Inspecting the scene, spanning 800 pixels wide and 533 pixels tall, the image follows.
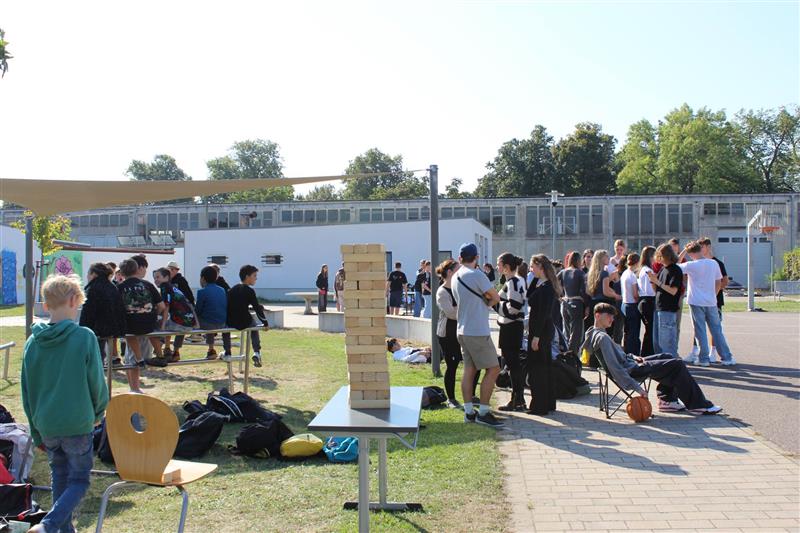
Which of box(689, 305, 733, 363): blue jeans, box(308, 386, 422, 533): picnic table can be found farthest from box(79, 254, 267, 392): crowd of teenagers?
box(689, 305, 733, 363): blue jeans

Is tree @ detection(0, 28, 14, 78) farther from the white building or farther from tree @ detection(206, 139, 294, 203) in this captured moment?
tree @ detection(206, 139, 294, 203)

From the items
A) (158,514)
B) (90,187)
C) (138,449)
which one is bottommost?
(158,514)

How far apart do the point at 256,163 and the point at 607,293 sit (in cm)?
11539

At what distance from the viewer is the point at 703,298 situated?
11750mm

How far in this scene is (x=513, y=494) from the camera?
555 cm

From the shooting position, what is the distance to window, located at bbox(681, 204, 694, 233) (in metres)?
61.0

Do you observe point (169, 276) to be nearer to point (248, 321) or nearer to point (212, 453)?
point (248, 321)

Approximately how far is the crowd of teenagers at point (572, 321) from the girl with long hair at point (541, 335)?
0.01 metres

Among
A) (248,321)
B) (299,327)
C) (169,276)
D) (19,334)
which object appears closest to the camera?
(248,321)

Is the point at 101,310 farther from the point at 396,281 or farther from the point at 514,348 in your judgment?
the point at 396,281

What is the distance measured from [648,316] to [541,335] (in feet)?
13.1

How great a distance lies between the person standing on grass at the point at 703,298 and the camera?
462 inches

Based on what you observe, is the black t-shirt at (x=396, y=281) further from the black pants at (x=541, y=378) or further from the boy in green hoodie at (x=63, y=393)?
the boy in green hoodie at (x=63, y=393)

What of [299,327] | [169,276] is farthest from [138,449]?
[299,327]
